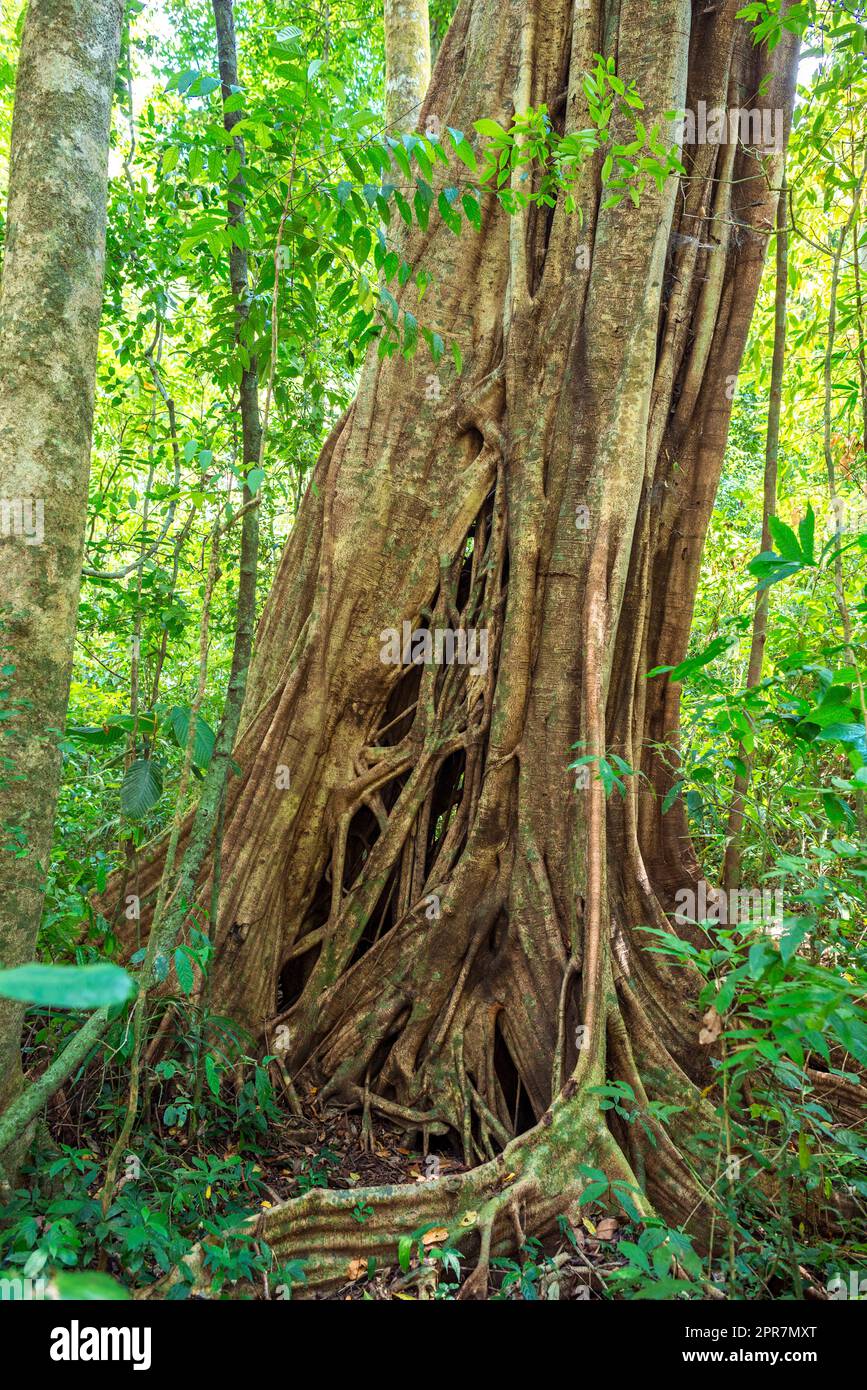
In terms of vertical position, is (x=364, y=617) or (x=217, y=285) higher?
(x=217, y=285)

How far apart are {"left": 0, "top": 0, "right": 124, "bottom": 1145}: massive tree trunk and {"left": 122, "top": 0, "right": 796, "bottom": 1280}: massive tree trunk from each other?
111cm

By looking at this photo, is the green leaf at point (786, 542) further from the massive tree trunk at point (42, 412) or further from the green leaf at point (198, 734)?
the massive tree trunk at point (42, 412)

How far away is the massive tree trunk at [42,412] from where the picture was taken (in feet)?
6.57

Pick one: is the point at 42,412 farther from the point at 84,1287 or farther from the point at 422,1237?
the point at 422,1237

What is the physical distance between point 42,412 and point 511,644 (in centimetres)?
180

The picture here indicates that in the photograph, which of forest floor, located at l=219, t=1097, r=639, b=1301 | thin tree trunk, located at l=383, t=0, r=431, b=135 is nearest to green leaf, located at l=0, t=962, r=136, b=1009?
forest floor, located at l=219, t=1097, r=639, b=1301

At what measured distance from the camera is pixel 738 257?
356 cm

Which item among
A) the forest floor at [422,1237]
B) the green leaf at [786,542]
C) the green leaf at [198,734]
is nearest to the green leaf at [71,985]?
the green leaf at [786,542]

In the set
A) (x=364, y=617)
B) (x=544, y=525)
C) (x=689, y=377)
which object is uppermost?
(x=689, y=377)

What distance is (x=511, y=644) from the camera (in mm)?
3250

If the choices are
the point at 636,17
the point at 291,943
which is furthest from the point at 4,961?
the point at 636,17

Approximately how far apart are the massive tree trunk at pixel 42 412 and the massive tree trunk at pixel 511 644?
1106mm

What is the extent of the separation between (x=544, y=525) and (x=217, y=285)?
3144 mm

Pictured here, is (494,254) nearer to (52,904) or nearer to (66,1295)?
(52,904)
